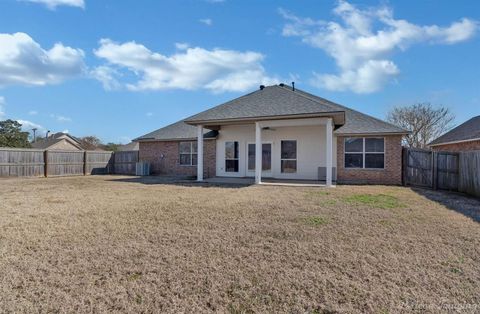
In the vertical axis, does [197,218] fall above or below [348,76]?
below

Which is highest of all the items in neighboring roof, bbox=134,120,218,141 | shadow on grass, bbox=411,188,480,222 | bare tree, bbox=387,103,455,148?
bare tree, bbox=387,103,455,148

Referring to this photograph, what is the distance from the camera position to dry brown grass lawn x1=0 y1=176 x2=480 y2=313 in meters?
3.38

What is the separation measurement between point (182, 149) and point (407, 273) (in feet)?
57.8

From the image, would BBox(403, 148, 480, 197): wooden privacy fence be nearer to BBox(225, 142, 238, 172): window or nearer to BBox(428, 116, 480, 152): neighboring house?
BBox(428, 116, 480, 152): neighboring house

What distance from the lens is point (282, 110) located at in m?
13.9

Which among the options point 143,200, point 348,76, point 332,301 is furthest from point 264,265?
point 348,76

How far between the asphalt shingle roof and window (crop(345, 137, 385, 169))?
24.4 inches

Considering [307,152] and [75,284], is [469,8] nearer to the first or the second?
[307,152]

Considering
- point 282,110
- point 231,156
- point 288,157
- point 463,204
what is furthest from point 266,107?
point 463,204

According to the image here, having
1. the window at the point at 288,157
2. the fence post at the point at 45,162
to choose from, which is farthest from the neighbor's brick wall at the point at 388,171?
the fence post at the point at 45,162

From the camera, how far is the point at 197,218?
7.01m

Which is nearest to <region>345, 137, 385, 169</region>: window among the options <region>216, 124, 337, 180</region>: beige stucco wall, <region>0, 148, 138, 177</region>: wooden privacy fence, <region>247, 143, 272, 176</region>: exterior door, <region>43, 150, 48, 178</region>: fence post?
<region>216, 124, 337, 180</region>: beige stucco wall

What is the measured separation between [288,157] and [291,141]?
90cm

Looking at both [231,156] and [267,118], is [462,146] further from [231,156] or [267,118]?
[231,156]
